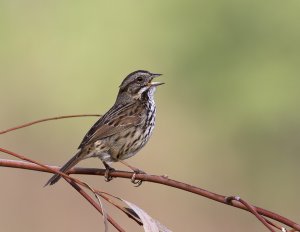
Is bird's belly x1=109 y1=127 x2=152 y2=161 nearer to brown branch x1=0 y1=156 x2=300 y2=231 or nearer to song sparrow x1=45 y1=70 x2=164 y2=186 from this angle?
song sparrow x1=45 y1=70 x2=164 y2=186

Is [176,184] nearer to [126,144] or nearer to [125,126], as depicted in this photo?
[126,144]

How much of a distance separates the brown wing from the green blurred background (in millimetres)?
5088

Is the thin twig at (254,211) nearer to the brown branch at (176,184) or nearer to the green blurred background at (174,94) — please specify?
the brown branch at (176,184)

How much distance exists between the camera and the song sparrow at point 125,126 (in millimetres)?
4695

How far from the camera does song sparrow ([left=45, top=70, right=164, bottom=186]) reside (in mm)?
4695

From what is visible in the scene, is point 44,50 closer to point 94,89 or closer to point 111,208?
point 94,89

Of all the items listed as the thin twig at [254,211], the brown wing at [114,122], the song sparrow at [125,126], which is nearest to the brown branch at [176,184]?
the thin twig at [254,211]

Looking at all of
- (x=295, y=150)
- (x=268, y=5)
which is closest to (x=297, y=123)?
(x=295, y=150)

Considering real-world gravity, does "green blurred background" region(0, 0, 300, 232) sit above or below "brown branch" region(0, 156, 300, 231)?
below

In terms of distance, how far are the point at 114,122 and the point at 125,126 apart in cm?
7

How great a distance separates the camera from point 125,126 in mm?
4941

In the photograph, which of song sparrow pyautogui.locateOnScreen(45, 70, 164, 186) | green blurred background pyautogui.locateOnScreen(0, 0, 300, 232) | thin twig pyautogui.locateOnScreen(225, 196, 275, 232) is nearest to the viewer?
thin twig pyautogui.locateOnScreen(225, 196, 275, 232)

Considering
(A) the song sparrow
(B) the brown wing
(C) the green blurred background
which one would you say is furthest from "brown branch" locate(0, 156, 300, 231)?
(C) the green blurred background

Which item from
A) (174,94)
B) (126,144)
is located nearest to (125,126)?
(126,144)
